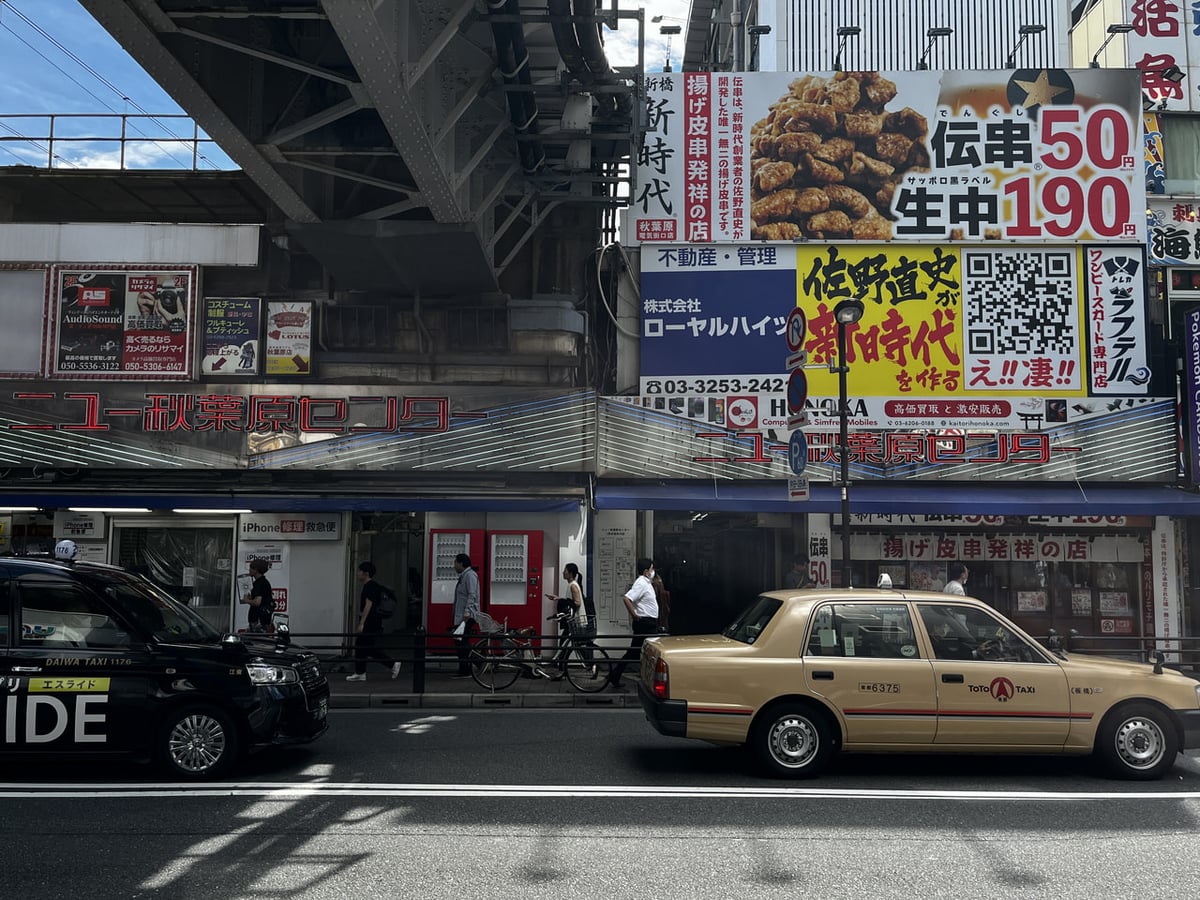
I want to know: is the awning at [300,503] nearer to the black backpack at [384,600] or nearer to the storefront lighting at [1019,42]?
the black backpack at [384,600]

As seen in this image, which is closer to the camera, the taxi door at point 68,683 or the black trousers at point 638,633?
the taxi door at point 68,683

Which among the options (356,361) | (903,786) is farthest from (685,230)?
(903,786)

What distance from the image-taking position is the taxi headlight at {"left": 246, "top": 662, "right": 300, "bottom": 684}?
305 inches

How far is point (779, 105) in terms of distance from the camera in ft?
54.2

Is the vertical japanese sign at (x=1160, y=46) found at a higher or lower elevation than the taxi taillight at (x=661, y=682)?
higher

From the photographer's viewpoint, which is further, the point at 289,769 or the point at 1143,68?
the point at 1143,68

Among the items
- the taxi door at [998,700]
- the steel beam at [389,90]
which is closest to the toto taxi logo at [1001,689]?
the taxi door at [998,700]

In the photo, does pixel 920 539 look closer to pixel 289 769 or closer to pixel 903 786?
pixel 903 786

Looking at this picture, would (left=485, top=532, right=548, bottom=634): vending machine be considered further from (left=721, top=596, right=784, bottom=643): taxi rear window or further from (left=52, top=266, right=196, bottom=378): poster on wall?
(left=721, top=596, right=784, bottom=643): taxi rear window

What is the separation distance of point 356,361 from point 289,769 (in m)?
9.51

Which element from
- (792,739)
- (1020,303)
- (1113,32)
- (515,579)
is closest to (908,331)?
(1020,303)

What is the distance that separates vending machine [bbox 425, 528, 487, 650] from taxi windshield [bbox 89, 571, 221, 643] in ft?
22.2

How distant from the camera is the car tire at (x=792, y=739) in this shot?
780 centimetres

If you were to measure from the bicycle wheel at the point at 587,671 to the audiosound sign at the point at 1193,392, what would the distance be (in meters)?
10.0
